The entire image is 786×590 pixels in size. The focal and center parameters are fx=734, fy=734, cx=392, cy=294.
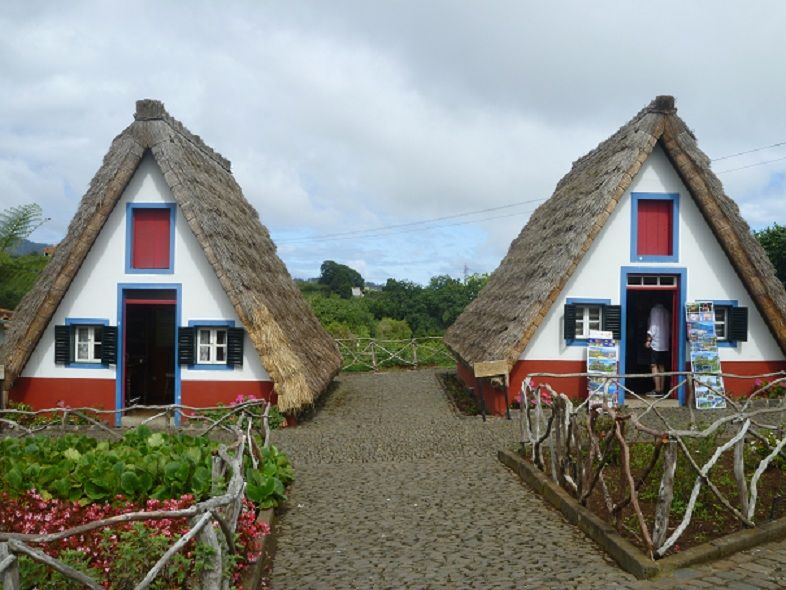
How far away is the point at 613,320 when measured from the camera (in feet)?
47.0

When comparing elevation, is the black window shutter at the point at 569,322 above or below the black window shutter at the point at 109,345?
above

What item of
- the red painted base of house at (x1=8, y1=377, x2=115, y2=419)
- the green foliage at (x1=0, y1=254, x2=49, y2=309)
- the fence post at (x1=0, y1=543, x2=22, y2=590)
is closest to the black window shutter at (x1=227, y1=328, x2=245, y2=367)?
the red painted base of house at (x1=8, y1=377, x2=115, y2=419)

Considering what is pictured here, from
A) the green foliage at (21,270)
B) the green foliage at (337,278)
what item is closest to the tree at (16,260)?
the green foliage at (21,270)

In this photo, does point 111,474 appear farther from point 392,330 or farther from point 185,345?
point 392,330

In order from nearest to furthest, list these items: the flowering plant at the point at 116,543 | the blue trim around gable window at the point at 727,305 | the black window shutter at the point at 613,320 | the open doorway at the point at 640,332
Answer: the flowering plant at the point at 116,543 < the black window shutter at the point at 613,320 < the blue trim around gable window at the point at 727,305 < the open doorway at the point at 640,332

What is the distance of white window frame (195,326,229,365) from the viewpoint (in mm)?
13703

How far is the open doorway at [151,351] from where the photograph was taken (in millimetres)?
16109

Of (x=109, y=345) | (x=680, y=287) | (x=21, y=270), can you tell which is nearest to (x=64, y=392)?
(x=109, y=345)

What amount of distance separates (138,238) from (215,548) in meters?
10.3

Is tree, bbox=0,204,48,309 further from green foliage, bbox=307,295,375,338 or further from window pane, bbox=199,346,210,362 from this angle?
green foliage, bbox=307,295,375,338

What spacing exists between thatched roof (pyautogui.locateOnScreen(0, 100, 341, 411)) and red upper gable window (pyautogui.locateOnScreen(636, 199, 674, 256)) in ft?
22.9

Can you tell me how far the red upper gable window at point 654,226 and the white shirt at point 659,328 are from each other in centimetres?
133

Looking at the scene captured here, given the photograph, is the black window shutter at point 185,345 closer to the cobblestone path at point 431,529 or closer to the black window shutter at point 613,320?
the cobblestone path at point 431,529

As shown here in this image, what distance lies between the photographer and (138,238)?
1383 centimetres
